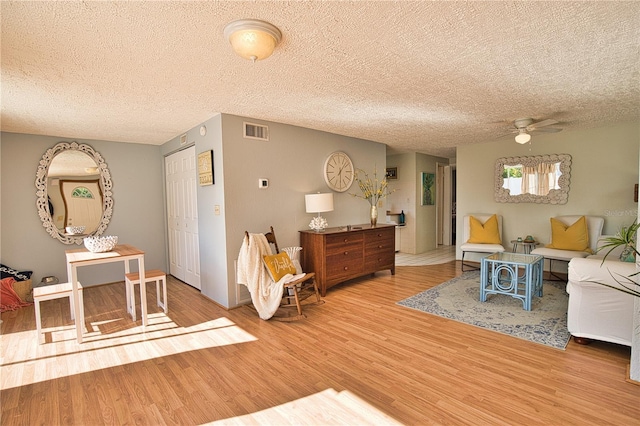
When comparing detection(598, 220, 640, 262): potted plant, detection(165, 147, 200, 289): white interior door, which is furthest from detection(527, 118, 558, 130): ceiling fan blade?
detection(165, 147, 200, 289): white interior door

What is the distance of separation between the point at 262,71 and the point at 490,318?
3276 millimetres

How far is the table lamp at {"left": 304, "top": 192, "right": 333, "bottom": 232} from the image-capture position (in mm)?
4246

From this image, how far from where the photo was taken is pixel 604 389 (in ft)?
6.92

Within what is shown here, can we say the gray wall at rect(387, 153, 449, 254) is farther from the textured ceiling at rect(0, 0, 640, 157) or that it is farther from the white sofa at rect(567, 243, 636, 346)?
the white sofa at rect(567, 243, 636, 346)

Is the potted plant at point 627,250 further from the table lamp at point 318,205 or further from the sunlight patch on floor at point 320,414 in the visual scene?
the table lamp at point 318,205

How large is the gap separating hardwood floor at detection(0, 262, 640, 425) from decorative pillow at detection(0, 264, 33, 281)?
0.72m

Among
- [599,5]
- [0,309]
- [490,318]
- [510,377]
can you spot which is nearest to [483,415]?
[510,377]

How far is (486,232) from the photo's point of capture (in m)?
5.56

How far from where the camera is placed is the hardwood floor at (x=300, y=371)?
76.2 inches

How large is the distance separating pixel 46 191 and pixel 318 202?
3.84 meters

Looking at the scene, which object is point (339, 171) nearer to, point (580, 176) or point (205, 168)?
point (205, 168)

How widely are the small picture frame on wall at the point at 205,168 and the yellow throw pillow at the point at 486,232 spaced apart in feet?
14.8

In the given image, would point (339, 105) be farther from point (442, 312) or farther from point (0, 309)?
point (0, 309)

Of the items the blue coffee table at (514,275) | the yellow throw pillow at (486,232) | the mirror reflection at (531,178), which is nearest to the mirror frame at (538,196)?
the mirror reflection at (531,178)
